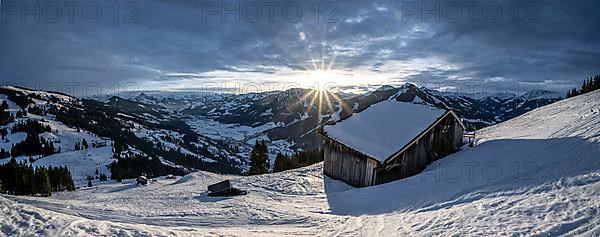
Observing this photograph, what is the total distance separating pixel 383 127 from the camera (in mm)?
26812

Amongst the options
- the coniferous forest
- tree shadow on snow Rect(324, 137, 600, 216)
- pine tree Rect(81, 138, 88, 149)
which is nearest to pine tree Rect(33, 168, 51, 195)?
the coniferous forest

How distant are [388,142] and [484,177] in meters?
7.90

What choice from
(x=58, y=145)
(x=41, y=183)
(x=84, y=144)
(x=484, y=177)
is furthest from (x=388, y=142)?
(x=58, y=145)

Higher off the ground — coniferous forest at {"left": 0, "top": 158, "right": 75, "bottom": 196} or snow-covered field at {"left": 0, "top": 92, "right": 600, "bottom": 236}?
snow-covered field at {"left": 0, "top": 92, "right": 600, "bottom": 236}

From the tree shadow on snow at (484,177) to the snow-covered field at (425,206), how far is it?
0.06 metres

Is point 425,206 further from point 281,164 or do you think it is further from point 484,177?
point 281,164

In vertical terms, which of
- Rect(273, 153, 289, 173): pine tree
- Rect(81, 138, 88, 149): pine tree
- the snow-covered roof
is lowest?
Rect(81, 138, 88, 149): pine tree

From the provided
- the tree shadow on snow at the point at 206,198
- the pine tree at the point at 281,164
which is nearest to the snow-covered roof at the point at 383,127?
the tree shadow on snow at the point at 206,198

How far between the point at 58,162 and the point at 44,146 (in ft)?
118

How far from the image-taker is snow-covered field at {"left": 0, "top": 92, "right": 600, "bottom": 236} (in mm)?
9383

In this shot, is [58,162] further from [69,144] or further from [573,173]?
[573,173]

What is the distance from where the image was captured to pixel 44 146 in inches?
5778

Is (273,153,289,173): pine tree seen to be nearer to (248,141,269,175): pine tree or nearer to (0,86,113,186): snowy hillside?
(248,141,269,175): pine tree

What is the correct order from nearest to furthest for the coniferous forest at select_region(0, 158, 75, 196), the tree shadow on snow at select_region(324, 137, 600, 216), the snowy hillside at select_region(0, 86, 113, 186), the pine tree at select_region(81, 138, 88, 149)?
1. the tree shadow on snow at select_region(324, 137, 600, 216)
2. the coniferous forest at select_region(0, 158, 75, 196)
3. the snowy hillside at select_region(0, 86, 113, 186)
4. the pine tree at select_region(81, 138, 88, 149)
